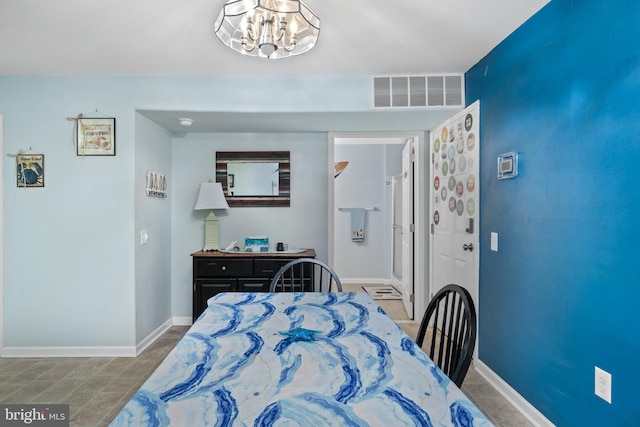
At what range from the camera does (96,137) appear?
10.1 feet

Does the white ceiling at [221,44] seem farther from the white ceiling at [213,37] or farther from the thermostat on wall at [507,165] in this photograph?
the thermostat on wall at [507,165]

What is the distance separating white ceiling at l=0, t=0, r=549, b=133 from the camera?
6.73ft

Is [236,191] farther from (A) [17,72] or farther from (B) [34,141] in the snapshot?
(A) [17,72]

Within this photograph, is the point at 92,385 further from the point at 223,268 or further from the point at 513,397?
the point at 513,397

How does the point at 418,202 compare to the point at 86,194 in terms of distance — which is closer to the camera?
the point at 86,194

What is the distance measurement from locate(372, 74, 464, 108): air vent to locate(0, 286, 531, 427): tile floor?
81.3 inches

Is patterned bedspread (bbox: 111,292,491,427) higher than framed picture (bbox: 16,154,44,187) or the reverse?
the reverse

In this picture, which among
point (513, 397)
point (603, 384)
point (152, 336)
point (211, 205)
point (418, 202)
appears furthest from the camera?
point (418, 202)

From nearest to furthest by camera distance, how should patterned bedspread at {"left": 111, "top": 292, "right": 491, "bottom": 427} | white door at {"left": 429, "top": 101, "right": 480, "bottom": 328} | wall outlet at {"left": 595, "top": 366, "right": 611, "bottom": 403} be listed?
patterned bedspread at {"left": 111, "top": 292, "right": 491, "bottom": 427}, wall outlet at {"left": 595, "top": 366, "right": 611, "bottom": 403}, white door at {"left": 429, "top": 101, "right": 480, "bottom": 328}

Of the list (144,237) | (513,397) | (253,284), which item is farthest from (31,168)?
(513,397)

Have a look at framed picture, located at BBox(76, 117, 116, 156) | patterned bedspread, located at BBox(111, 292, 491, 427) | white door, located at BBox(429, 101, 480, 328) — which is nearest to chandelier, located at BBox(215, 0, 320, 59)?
patterned bedspread, located at BBox(111, 292, 491, 427)

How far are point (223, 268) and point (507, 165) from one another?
2.45 meters

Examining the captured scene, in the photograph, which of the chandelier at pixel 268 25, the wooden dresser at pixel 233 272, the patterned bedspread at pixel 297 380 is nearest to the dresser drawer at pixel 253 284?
the wooden dresser at pixel 233 272

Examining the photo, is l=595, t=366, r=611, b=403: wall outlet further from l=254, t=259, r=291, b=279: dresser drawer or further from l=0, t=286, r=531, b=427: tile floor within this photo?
l=254, t=259, r=291, b=279: dresser drawer
